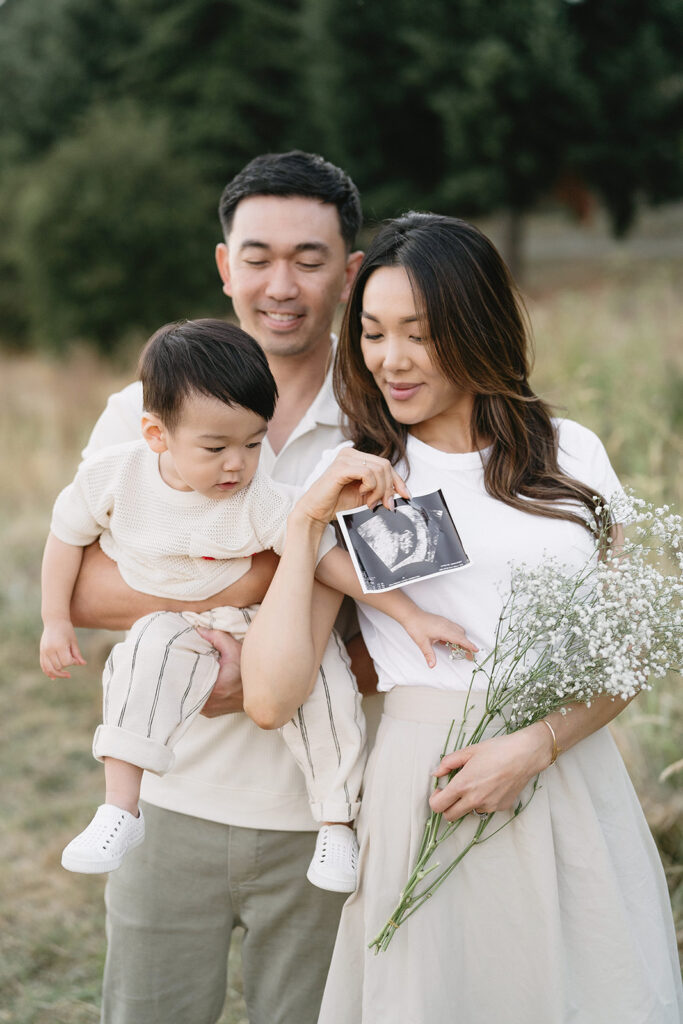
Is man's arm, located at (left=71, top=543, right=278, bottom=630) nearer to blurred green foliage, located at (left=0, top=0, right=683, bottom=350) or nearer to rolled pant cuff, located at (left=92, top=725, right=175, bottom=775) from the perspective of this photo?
rolled pant cuff, located at (left=92, top=725, right=175, bottom=775)

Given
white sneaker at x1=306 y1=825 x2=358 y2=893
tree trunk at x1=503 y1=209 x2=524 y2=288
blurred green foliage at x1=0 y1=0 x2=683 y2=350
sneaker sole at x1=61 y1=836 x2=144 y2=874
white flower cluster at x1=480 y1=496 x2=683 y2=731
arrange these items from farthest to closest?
1. tree trunk at x1=503 y1=209 x2=524 y2=288
2. blurred green foliage at x1=0 y1=0 x2=683 y2=350
3. white sneaker at x1=306 y1=825 x2=358 y2=893
4. sneaker sole at x1=61 y1=836 x2=144 y2=874
5. white flower cluster at x1=480 y1=496 x2=683 y2=731

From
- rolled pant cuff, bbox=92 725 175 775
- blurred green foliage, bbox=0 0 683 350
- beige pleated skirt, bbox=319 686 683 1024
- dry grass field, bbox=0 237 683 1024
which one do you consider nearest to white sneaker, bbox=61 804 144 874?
rolled pant cuff, bbox=92 725 175 775

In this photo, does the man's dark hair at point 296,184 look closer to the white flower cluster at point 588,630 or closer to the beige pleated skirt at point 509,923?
the white flower cluster at point 588,630

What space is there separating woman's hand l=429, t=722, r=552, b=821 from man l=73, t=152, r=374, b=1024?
536mm

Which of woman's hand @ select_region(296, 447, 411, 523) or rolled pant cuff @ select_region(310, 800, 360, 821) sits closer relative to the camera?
woman's hand @ select_region(296, 447, 411, 523)

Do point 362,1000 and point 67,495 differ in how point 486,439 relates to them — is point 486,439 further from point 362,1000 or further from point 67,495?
point 362,1000

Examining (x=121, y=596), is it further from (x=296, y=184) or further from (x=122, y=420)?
(x=296, y=184)

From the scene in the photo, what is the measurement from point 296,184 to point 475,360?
82 cm

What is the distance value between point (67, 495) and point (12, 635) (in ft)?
15.6

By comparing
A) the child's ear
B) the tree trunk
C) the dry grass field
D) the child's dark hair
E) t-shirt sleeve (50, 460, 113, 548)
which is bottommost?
the dry grass field

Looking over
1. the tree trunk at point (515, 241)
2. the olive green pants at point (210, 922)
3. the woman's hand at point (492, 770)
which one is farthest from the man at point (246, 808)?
the tree trunk at point (515, 241)

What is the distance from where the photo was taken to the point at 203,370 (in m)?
2.11

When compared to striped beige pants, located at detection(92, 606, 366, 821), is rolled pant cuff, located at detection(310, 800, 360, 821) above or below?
below

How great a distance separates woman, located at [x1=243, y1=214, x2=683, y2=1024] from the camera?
2027 mm
